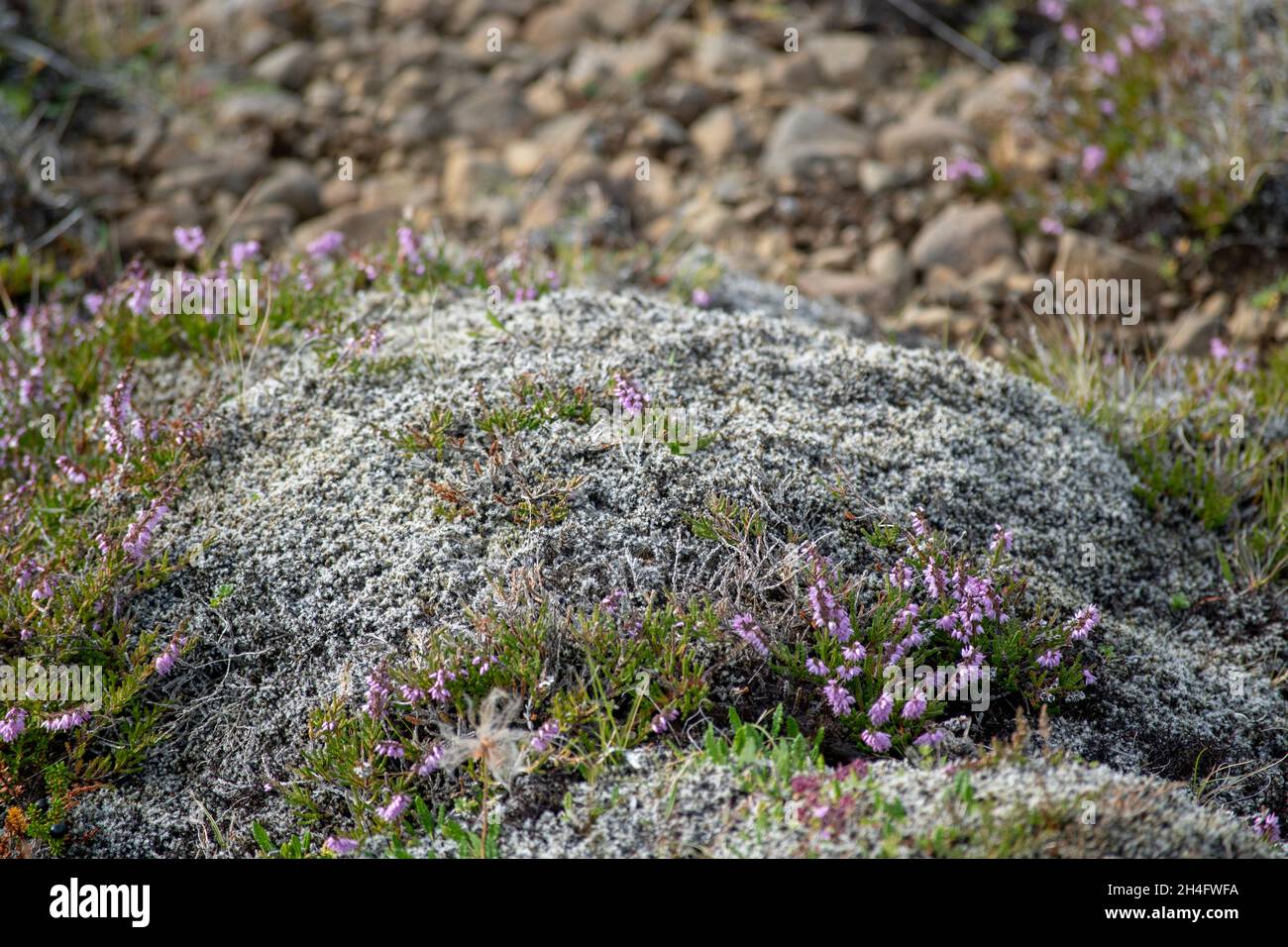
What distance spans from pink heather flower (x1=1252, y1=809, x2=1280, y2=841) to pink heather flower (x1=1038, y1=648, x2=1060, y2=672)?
0.65 meters

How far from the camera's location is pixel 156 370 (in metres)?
4.71

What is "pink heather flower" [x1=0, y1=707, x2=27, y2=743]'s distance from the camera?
3256mm

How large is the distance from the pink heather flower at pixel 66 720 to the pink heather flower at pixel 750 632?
187cm

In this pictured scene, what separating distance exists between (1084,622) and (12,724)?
3.10 metres

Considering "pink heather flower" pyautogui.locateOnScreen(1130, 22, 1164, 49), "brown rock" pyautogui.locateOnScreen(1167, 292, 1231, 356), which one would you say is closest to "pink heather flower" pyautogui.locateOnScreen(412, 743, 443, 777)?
"brown rock" pyautogui.locateOnScreen(1167, 292, 1231, 356)

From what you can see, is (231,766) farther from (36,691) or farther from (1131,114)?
(1131,114)

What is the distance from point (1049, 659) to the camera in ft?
11.0

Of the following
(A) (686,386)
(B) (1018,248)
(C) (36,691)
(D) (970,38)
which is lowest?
(C) (36,691)

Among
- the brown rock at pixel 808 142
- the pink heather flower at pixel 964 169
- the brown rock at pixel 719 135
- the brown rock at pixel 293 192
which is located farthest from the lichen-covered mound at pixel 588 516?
the brown rock at pixel 719 135

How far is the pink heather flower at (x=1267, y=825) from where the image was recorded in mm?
3168

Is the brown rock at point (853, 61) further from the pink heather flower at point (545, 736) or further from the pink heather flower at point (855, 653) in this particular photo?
the pink heather flower at point (545, 736)

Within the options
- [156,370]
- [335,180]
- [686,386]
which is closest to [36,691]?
[156,370]

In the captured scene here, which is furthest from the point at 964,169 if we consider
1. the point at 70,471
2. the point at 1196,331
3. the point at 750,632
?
the point at 70,471
